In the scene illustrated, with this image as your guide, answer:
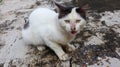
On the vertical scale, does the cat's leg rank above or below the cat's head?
below

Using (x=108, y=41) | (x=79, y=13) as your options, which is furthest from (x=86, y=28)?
(x=79, y=13)

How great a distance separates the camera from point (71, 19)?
6.17 feet

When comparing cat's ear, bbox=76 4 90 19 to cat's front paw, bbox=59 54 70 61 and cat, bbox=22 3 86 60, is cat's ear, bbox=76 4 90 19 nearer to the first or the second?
cat, bbox=22 3 86 60

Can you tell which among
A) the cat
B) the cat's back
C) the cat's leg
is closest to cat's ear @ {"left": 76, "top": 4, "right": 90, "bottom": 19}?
the cat

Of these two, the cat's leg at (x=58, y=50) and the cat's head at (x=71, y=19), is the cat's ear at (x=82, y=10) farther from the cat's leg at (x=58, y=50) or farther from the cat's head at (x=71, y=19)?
the cat's leg at (x=58, y=50)

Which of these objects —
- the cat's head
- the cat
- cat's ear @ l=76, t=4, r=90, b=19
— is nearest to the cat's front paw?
the cat

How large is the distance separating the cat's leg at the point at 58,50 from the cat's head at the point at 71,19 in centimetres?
27

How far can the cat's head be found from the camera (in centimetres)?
187

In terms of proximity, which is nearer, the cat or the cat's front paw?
the cat

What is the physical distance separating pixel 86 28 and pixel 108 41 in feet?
1.19

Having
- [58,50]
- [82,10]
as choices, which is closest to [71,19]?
[82,10]

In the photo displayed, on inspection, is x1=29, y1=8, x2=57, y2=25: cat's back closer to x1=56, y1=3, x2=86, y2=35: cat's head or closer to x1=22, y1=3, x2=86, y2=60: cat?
x1=22, y1=3, x2=86, y2=60: cat

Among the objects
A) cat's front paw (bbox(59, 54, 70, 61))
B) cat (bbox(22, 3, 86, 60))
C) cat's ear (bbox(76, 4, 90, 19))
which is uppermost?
cat's ear (bbox(76, 4, 90, 19))

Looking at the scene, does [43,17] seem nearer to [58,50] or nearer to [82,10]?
[58,50]
